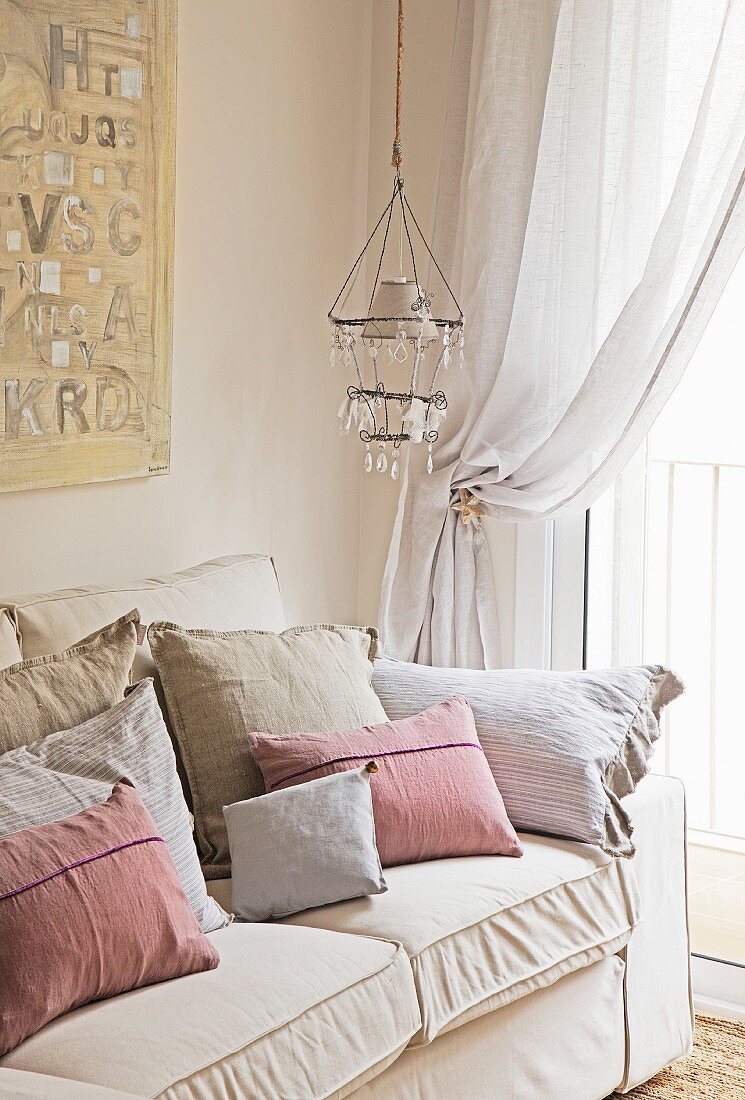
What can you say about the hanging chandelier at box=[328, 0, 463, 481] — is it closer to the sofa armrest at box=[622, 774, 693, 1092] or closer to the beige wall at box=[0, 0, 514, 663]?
the beige wall at box=[0, 0, 514, 663]

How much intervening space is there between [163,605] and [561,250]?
4.15ft

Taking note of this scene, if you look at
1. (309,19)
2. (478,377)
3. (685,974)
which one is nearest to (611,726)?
(685,974)

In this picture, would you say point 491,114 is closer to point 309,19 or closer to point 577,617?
point 309,19

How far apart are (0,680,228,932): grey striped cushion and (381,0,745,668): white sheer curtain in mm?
1244

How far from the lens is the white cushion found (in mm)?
2150

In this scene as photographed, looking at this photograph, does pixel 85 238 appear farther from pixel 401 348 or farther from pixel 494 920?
pixel 494 920

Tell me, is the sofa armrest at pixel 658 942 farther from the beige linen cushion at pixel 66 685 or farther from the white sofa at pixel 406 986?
the beige linen cushion at pixel 66 685

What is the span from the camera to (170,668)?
2215 millimetres

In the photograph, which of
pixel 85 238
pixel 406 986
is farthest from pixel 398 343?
pixel 406 986

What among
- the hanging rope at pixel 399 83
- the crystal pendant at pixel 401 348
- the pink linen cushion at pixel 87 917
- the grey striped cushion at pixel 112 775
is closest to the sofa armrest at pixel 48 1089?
the pink linen cushion at pixel 87 917

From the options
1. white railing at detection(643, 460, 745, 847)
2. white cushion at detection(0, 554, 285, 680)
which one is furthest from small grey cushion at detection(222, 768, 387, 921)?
white railing at detection(643, 460, 745, 847)

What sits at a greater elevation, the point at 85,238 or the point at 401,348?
the point at 85,238

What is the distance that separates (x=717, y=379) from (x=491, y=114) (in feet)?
2.67

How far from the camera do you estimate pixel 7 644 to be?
2062 mm
